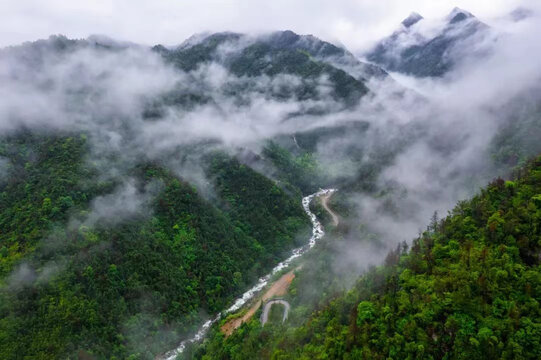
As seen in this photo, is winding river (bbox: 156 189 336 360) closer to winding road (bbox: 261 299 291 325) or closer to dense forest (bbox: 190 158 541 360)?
winding road (bbox: 261 299 291 325)

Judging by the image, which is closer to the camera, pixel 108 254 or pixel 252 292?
pixel 108 254

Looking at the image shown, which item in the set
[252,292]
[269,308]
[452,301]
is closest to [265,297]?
[269,308]

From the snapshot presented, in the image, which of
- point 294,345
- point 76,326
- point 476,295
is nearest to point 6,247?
point 76,326

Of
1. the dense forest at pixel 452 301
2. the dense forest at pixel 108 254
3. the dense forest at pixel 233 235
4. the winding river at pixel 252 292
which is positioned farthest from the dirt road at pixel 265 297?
the dense forest at pixel 452 301

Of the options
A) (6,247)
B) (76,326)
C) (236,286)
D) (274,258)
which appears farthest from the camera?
(274,258)

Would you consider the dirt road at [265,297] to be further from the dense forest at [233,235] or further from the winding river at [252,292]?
the winding river at [252,292]

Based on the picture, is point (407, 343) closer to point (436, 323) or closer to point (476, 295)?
point (436, 323)

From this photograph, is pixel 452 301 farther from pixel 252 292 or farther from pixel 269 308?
pixel 252 292

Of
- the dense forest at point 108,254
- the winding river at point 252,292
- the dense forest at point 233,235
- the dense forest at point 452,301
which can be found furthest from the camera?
the winding river at point 252,292
